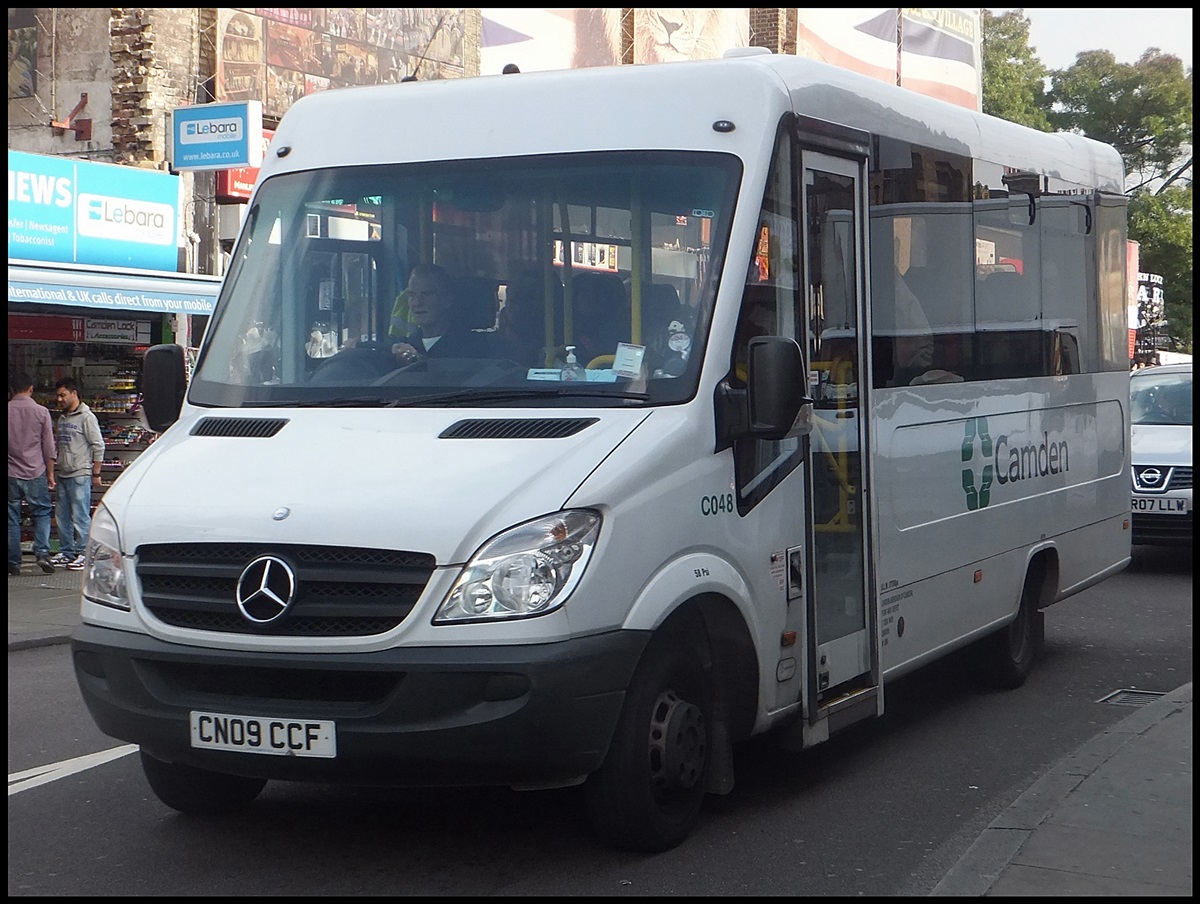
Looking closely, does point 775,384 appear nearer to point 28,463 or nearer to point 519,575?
point 519,575

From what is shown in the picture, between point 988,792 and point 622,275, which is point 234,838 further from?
point 988,792

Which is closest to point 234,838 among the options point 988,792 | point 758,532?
point 758,532

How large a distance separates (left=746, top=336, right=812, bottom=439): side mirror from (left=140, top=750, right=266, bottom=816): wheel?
226 centimetres

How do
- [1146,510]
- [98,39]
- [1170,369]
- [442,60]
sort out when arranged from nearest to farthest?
[1146,510]
[1170,369]
[98,39]
[442,60]

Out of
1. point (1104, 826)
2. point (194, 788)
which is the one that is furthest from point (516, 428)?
point (1104, 826)

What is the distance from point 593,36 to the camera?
28547mm

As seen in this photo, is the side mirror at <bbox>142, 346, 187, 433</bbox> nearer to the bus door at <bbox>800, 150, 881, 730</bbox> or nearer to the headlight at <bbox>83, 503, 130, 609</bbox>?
the headlight at <bbox>83, 503, 130, 609</bbox>

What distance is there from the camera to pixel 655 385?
5.78m

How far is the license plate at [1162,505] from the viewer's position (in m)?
14.7

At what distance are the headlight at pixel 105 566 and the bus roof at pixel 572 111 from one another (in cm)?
178

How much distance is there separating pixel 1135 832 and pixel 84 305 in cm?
1179

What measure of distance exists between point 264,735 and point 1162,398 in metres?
13.0

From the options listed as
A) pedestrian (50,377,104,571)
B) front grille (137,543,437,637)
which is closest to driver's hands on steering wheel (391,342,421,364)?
front grille (137,543,437,637)

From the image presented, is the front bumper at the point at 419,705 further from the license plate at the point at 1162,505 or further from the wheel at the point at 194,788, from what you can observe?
the license plate at the point at 1162,505
